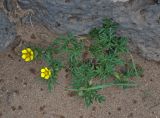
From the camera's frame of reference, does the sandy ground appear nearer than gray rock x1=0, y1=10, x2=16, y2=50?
No

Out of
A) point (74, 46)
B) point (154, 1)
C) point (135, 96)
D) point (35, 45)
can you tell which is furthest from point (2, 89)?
point (154, 1)

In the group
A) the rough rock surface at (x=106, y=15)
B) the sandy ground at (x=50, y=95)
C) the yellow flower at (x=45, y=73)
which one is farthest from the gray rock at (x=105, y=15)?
the yellow flower at (x=45, y=73)

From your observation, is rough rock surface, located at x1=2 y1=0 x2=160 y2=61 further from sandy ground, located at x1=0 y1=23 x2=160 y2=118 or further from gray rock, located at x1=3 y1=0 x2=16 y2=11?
sandy ground, located at x1=0 y1=23 x2=160 y2=118

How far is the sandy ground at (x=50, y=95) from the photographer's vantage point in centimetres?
334

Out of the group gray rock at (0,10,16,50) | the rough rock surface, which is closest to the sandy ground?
gray rock at (0,10,16,50)

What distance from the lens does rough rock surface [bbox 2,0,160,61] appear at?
9.53ft

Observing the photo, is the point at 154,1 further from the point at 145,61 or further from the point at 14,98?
the point at 14,98

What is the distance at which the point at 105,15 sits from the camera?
9.91 feet

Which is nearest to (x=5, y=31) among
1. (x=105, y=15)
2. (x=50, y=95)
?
(x=50, y=95)

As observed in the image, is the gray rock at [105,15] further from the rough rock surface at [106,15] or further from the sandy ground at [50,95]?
the sandy ground at [50,95]

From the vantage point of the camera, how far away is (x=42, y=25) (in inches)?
130

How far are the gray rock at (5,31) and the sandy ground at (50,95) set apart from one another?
72 millimetres

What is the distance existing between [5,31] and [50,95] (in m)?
0.71

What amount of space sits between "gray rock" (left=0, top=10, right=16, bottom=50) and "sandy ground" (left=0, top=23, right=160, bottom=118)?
72 mm
